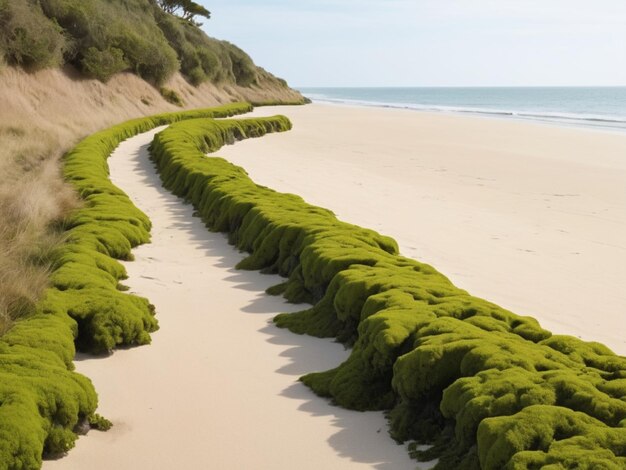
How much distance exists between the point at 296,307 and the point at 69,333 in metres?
2.98

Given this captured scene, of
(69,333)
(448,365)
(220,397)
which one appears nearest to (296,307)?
(220,397)

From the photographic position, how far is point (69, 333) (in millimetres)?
7078

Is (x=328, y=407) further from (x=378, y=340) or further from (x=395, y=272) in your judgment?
(x=395, y=272)

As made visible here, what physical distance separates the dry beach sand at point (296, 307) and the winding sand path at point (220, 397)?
0.02 m

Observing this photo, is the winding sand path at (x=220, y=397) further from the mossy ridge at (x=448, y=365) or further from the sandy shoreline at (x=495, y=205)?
the sandy shoreline at (x=495, y=205)

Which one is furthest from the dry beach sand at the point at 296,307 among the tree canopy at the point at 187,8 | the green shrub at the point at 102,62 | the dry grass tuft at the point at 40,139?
the tree canopy at the point at 187,8

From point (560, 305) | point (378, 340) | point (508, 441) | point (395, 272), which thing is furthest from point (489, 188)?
point (508, 441)

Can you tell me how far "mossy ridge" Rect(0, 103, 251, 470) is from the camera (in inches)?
204

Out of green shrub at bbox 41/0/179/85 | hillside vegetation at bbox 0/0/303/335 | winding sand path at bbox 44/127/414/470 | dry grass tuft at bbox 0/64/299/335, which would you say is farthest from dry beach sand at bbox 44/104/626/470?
green shrub at bbox 41/0/179/85

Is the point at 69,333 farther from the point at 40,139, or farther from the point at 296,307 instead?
the point at 40,139

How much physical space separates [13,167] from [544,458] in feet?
53.5

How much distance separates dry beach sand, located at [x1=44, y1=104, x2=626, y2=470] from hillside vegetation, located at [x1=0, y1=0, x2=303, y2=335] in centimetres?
154

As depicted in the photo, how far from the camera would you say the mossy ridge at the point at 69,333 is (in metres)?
5.17

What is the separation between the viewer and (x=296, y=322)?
850 cm
